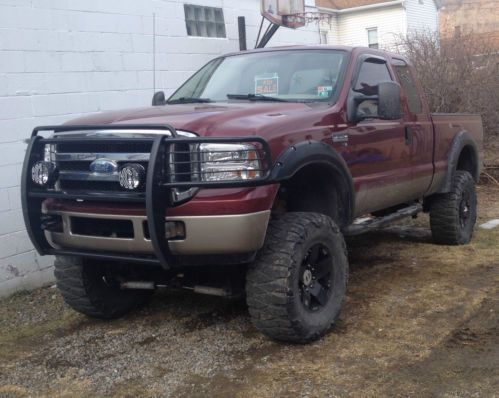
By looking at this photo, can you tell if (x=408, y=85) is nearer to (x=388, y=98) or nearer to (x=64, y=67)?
(x=388, y=98)

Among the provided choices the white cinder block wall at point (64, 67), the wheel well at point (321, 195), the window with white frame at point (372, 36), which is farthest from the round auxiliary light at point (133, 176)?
the window with white frame at point (372, 36)

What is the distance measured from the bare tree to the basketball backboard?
10.1 feet

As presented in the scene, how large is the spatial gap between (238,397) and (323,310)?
1.08 metres

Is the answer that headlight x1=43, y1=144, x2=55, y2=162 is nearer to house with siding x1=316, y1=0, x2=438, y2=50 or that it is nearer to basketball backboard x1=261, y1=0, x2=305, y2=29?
basketball backboard x1=261, y1=0, x2=305, y2=29

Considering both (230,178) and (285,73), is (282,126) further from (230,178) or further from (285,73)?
(285,73)

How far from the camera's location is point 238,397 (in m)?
3.80

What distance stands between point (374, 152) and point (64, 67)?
3247 mm


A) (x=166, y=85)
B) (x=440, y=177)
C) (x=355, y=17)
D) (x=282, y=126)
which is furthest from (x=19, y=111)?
(x=355, y=17)

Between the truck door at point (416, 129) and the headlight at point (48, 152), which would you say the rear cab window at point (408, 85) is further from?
the headlight at point (48, 152)

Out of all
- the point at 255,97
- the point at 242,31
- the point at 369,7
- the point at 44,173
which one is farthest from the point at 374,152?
the point at 369,7

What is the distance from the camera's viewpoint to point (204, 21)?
28.1 ft

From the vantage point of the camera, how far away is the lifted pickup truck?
3998 mm

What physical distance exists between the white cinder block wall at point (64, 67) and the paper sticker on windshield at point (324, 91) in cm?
277

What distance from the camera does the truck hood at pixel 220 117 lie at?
413cm
